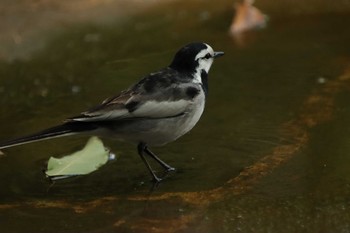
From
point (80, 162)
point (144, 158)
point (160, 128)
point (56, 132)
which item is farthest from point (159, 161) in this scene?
point (56, 132)

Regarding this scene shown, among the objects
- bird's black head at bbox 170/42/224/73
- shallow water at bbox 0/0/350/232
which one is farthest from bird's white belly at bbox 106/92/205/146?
bird's black head at bbox 170/42/224/73

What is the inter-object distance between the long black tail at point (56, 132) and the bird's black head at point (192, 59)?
0.82 m

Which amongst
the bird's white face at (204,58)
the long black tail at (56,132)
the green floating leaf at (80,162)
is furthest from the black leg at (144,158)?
the bird's white face at (204,58)

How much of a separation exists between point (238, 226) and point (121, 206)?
70cm

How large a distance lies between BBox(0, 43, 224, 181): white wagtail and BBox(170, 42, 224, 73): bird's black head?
0.34ft

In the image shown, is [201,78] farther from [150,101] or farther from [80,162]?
[80,162]

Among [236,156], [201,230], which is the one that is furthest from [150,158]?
[201,230]

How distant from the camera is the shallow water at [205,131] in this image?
14.7 feet

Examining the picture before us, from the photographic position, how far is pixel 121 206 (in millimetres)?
4656

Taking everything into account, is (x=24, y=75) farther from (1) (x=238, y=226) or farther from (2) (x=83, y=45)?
(1) (x=238, y=226)

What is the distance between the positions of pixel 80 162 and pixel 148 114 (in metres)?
0.51

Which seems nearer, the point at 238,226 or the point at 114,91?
the point at 238,226

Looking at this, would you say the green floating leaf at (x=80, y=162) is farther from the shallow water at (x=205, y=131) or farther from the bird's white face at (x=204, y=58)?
the bird's white face at (x=204, y=58)

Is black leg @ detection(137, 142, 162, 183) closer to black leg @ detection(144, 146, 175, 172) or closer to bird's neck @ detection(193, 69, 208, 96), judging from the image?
black leg @ detection(144, 146, 175, 172)
